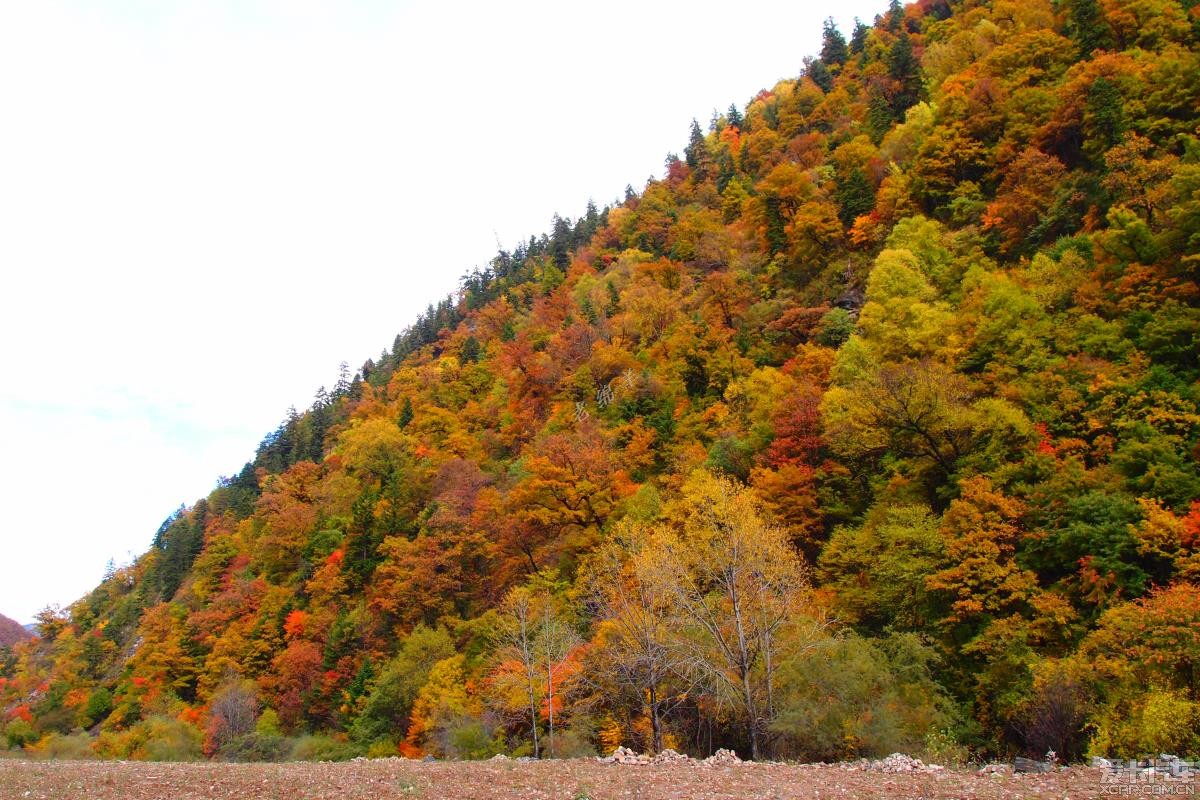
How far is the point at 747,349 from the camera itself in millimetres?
49781

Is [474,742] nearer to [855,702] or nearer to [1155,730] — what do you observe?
[855,702]

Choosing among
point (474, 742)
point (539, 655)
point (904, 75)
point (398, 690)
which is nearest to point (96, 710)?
point (398, 690)

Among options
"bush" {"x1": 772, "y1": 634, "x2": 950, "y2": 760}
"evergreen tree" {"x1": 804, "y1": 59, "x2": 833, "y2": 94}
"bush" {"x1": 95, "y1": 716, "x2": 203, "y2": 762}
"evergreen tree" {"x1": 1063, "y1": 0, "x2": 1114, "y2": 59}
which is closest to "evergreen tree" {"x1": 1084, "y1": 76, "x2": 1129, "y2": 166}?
"evergreen tree" {"x1": 1063, "y1": 0, "x2": 1114, "y2": 59}

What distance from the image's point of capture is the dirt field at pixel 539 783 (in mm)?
11742

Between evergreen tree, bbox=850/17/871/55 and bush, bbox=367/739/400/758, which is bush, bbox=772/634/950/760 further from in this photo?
evergreen tree, bbox=850/17/871/55

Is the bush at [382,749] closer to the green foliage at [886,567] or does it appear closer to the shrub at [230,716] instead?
the shrub at [230,716]

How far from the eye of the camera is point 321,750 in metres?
37.8

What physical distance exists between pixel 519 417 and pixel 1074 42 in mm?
53641

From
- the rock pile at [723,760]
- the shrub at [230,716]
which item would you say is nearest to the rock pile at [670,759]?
the rock pile at [723,760]

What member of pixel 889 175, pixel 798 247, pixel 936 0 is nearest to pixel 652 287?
pixel 798 247

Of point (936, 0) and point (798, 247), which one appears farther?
point (936, 0)

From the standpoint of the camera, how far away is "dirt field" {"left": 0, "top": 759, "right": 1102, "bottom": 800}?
1174 centimetres

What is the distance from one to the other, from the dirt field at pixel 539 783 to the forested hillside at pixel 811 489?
182 inches

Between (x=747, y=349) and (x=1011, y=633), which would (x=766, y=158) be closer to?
(x=747, y=349)
